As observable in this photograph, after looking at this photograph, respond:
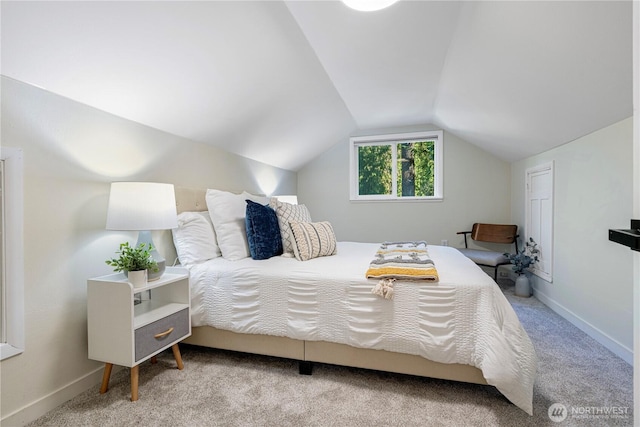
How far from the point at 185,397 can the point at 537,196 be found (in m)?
3.75

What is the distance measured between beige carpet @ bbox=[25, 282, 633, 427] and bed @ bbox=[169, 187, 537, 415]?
11 cm

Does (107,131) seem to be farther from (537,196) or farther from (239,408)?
(537,196)

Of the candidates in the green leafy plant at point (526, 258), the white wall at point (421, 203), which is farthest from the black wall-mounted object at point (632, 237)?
the white wall at point (421, 203)

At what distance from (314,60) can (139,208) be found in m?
1.81

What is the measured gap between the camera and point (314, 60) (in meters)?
2.54

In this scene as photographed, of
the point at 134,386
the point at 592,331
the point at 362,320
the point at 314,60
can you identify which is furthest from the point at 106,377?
the point at 592,331

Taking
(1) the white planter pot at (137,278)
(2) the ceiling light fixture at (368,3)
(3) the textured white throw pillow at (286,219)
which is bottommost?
(1) the white planter pot at (137,278)

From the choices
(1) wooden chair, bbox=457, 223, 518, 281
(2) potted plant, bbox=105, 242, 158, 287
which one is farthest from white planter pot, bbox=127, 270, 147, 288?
(1) wooden chair, bbox=457, 223, 518, 281

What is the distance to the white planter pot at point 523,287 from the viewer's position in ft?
10.9

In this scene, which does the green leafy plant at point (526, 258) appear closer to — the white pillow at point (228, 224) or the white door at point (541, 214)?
the white door at point (541, 214)

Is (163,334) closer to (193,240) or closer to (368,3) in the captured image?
(193,240)

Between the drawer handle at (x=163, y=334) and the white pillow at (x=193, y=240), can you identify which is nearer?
the drawer handle at (x=163, y=334)

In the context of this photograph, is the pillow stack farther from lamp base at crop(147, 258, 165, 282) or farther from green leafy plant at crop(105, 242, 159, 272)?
green leafy plant at crop(105, 242, 159, 272)

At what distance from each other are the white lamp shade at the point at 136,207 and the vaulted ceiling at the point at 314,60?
58 cm
